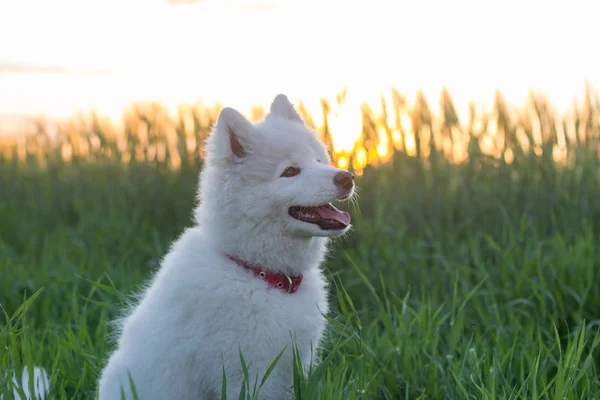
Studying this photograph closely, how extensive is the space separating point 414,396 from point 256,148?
1.43 metres

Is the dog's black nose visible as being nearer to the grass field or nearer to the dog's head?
the dog's head

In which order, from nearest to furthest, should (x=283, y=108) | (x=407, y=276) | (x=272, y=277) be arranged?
(x=272, y=277)
(x=283, y=108)
(x=407, y=276)

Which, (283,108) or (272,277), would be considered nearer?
(272,277)

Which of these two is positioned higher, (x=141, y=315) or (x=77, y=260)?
(x=141, y=315)

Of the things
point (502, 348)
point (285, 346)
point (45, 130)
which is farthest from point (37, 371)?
point (45, 130)

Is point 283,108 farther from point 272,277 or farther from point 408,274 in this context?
point 408,274

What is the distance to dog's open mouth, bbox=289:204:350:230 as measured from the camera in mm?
2867

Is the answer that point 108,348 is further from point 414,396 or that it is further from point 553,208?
point 553,208

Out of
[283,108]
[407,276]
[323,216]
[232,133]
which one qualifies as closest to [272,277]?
[323,216]

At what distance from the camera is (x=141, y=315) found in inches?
116

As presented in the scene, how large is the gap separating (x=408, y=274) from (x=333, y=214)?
2548 millimetres

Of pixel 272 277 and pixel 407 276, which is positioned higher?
pixel 272 277

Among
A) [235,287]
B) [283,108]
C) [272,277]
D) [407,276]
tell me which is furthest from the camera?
[407,276]

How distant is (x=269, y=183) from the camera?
2959mm
